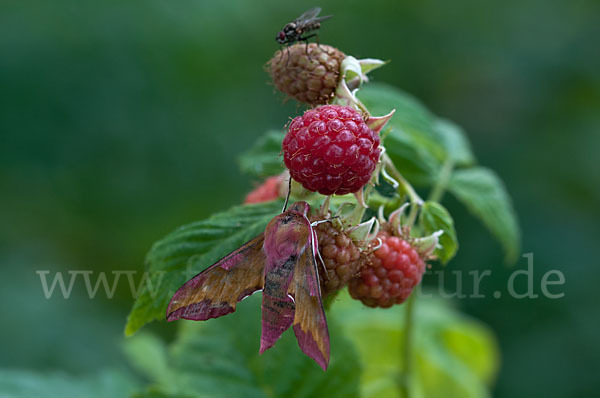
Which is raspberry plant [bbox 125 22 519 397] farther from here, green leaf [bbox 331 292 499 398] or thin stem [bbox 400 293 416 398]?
green leaf [bbox 331 292 499 398]

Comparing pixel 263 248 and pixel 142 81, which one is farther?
pixel 142 81

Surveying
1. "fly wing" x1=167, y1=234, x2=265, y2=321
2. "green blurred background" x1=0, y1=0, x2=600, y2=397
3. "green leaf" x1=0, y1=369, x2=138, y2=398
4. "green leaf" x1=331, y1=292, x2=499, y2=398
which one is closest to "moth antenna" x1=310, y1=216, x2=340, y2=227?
"fly wing" x1=167, y1=234, x2=265, y2=321

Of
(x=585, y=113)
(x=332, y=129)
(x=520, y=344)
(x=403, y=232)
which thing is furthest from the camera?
(x=585, y=113)

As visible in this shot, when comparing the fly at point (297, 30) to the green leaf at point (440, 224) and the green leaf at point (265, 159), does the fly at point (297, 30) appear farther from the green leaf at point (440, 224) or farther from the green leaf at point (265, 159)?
the green leaf at point (440, 224)

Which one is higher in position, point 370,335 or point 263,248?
point 263,248

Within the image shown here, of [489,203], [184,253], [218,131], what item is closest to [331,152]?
[184,253]

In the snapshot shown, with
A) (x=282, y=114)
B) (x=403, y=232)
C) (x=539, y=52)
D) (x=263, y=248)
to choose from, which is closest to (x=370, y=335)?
(x=403, y=232)

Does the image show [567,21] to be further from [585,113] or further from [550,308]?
[550,308]

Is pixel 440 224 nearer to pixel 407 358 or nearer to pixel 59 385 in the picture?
pixel 407 358
